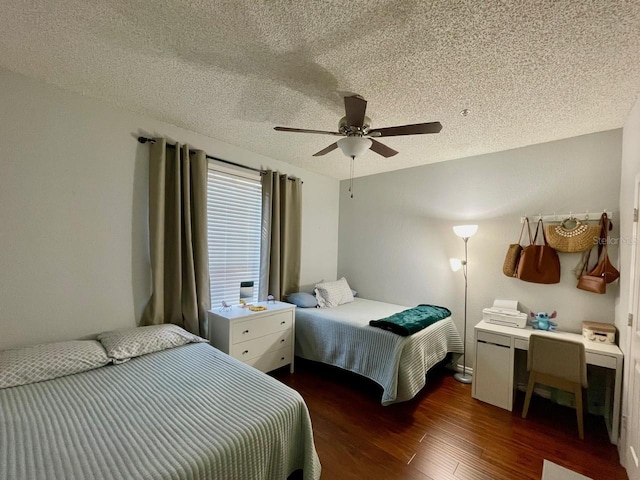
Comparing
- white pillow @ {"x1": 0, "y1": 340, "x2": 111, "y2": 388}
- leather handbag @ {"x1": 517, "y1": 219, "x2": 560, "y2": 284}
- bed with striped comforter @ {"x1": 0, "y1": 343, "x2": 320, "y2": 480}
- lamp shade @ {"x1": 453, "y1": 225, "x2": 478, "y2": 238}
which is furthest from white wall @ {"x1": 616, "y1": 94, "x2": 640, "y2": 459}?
white pillow @ {"x1": 0, "y1": 340, "x2": 111, "y2": 388}

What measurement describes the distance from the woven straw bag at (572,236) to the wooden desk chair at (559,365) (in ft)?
2.83

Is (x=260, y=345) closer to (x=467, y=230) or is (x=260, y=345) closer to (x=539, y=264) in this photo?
(x=467, y=230)

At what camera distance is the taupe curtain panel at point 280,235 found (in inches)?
129

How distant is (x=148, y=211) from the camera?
2.40 meters

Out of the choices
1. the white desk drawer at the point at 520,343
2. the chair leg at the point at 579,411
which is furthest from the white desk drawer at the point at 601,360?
the white desk drawer at the point at 520,343

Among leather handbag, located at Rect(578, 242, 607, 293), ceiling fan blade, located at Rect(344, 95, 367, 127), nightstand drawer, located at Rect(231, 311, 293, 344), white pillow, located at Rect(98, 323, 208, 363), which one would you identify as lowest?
nightstand drawer, located at Rect(231, 311, 293, 344)

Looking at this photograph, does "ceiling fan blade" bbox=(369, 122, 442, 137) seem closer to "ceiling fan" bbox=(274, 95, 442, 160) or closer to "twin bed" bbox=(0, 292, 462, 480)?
"ceiling fan" bbox=(274, 95, 442, 160)

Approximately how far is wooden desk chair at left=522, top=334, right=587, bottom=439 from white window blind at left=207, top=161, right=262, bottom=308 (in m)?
2.80

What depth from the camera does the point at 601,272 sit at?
7.45 feet

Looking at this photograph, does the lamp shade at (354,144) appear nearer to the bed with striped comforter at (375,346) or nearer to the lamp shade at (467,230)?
Result: the lamp shade at (467,230)

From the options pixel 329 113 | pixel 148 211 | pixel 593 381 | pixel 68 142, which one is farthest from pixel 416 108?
pixel 593 381

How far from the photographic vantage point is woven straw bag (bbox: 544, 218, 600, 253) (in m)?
2.34

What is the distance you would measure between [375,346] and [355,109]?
6.60 ft

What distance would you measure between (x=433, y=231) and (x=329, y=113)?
6.70ft
